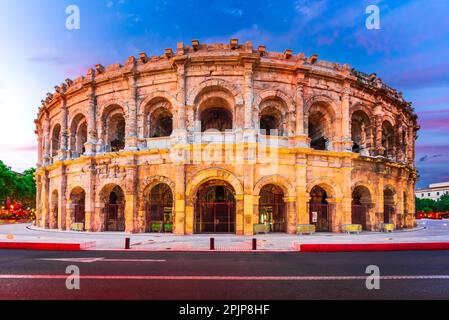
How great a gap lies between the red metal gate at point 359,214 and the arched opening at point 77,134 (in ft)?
62.7

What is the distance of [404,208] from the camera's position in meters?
24.8

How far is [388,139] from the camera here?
79.8 ft

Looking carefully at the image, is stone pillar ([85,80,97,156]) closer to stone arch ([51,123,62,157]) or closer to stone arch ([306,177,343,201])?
stone arch ([51,123,62,157])

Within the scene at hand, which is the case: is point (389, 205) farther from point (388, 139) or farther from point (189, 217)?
point (189, 217)

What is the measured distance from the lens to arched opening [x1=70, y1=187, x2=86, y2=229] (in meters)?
21.7

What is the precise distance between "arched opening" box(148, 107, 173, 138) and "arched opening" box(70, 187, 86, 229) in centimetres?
669

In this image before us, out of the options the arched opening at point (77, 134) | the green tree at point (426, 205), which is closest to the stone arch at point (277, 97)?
the arched opening at point (77, 134)

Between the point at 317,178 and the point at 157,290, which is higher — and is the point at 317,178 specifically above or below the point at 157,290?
above

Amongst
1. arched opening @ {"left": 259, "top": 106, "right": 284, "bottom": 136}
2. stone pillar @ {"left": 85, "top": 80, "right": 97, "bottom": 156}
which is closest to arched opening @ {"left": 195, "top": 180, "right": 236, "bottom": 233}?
arched opening @ {"left": 259, "top": 106, "right": 284, "bottom": 136}

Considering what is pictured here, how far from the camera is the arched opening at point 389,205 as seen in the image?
2225cm

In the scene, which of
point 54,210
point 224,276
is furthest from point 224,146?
point 54,210
